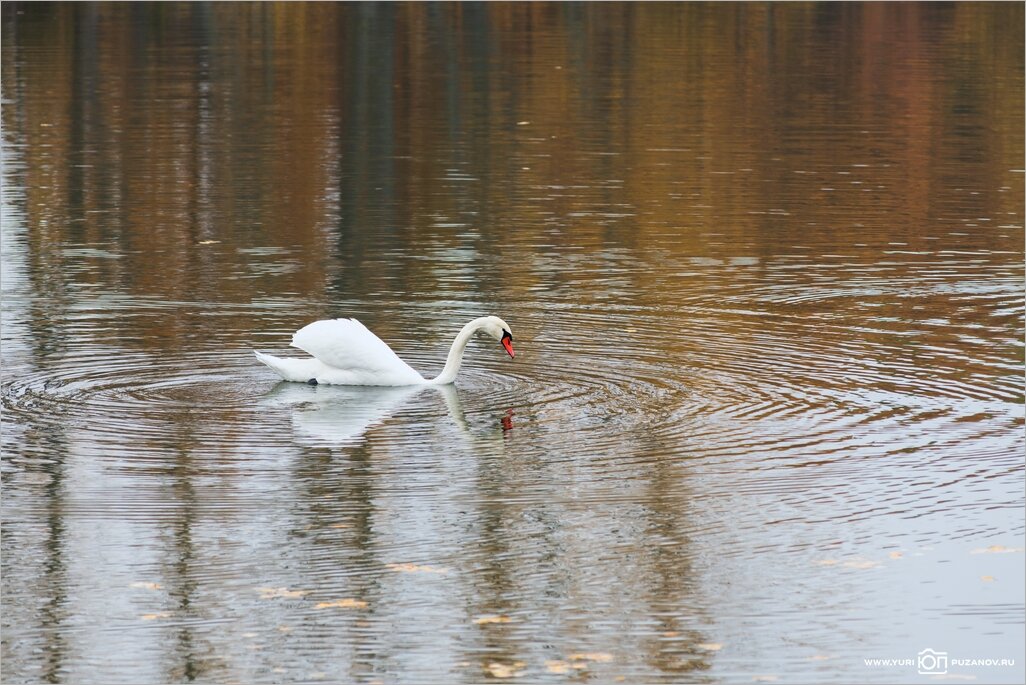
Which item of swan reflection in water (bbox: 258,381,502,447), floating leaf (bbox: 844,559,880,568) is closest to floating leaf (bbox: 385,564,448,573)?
floating leaf (bbox: 844,559,880,568)

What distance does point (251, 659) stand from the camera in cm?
956

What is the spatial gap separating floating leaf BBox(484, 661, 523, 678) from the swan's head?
20.2 feet

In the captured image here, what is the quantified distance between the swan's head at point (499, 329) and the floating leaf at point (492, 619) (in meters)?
5.55

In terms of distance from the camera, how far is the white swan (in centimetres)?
1523

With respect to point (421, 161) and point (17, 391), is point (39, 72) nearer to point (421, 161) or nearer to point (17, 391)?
point (421, 161)

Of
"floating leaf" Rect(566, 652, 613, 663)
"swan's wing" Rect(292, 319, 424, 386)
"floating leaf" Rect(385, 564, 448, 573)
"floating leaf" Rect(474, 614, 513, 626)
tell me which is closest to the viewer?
"floating leaf" Rect(566, 652, 613, 663)

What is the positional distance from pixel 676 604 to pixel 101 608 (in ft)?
9.37

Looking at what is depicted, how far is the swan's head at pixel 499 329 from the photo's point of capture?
50.9 feet

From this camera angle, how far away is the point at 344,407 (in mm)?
14852

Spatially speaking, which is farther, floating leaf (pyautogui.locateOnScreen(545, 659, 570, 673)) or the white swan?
the white swan

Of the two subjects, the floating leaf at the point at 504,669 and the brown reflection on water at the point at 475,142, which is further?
the brown reflection on water at the point at 475,142

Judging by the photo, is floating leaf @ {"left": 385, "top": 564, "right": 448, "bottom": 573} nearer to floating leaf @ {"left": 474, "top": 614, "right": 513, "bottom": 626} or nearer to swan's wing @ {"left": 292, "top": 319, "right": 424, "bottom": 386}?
floating leaf @ {"left": 474, "top": 614, "right": 513, "bottom": 626}

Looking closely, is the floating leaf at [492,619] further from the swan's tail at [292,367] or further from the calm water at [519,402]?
the swan's tail at [292,367]

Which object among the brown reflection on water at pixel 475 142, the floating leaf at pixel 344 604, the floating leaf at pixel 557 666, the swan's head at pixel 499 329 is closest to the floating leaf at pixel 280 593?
the floating leaf at pixel 344 604
